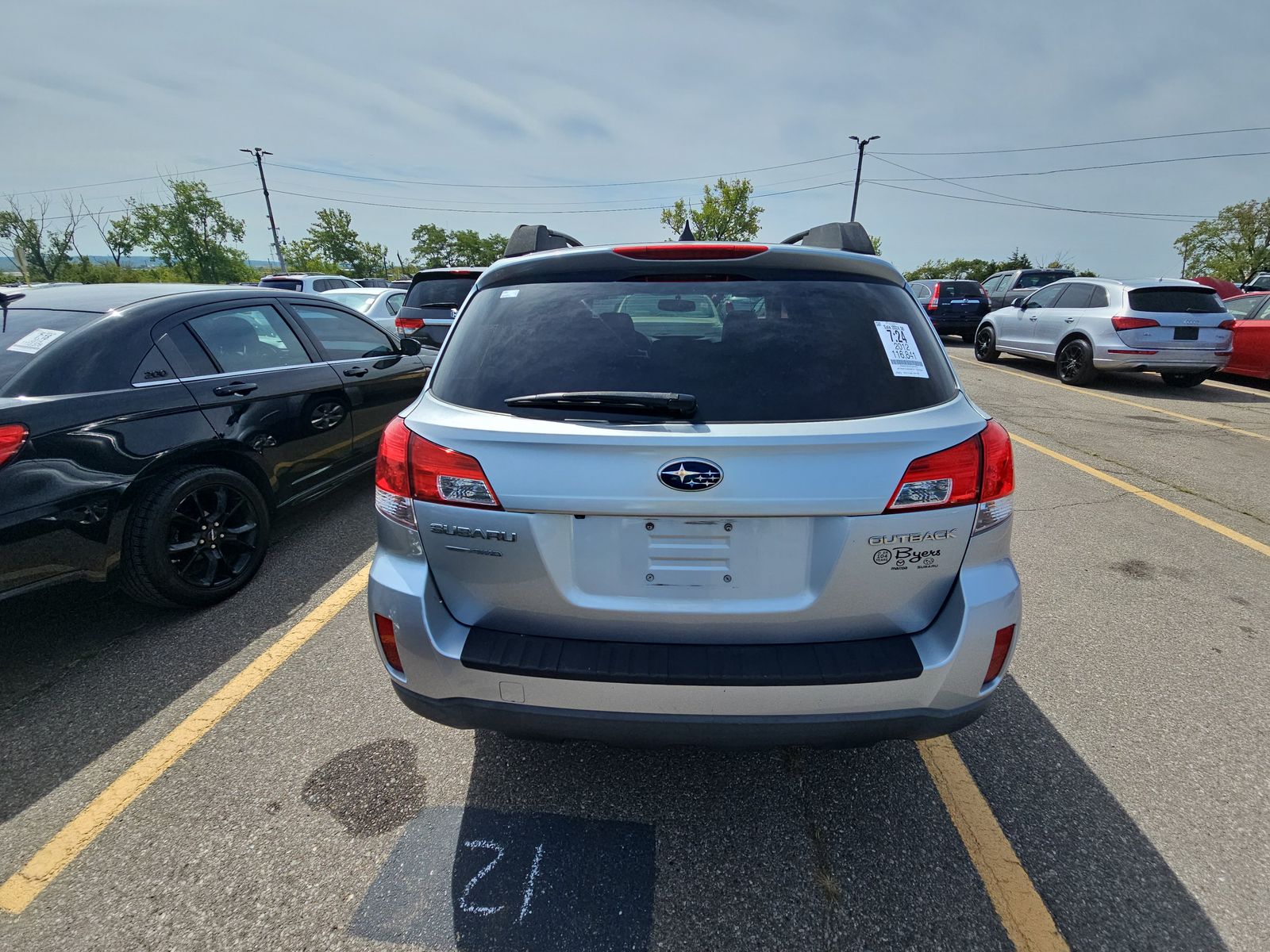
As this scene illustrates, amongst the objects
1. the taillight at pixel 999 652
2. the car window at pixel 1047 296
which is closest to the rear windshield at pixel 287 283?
the car window at pixel 1047 296

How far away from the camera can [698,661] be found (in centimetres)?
162

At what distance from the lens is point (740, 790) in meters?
2.08

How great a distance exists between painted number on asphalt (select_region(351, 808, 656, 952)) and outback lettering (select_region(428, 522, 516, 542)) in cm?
101

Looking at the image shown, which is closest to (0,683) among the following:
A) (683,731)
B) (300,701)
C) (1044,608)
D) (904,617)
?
(300,701)

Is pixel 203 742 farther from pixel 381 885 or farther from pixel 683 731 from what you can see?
pixel 683 731

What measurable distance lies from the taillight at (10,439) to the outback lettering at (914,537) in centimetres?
327

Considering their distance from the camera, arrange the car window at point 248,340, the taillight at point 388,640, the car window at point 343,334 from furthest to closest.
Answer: the car window at point 343,334 → the car window at point 248,340 → the taillight at point 388,640

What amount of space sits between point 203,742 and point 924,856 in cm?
258

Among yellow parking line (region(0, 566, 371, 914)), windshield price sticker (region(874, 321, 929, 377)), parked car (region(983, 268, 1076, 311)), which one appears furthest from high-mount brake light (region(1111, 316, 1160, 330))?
yellow parking line (region(0, 566, 371, 914))

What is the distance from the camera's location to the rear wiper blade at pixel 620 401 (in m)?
1.63

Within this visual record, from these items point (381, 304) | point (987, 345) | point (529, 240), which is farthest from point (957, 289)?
point (529, 240)

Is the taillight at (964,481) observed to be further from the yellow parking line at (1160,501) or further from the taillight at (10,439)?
the yellow parking line at (1160,501)

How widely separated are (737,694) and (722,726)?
0.34 ft

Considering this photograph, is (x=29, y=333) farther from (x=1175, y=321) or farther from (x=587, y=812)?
(x=1175, y=321)
